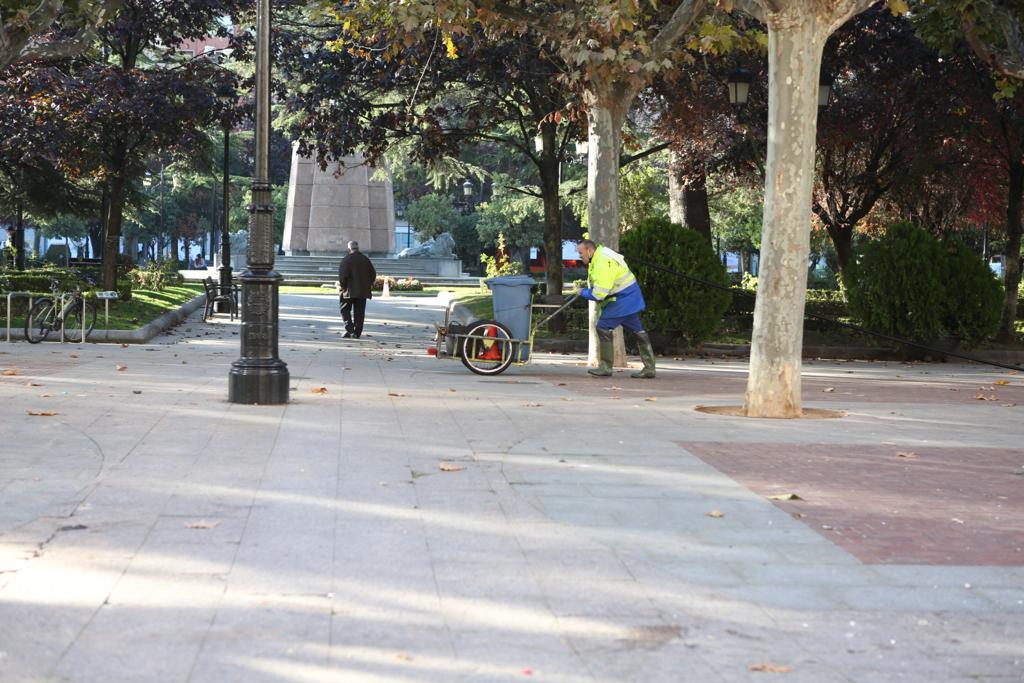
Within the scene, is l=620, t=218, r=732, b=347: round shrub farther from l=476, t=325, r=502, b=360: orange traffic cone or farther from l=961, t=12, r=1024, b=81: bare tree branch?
l=476, t=325, r=502, b=360: orange traffic cone

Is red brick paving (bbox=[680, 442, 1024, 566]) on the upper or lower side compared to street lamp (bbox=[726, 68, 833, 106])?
lower

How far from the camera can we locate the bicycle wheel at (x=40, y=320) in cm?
2092

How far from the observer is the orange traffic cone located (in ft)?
54.4

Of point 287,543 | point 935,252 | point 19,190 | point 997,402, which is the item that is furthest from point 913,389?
point 19,190

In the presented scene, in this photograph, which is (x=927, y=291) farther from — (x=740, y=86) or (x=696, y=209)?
(x=696, y=209)

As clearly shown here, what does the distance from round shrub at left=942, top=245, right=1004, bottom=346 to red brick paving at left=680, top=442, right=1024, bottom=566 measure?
1313 centimetres

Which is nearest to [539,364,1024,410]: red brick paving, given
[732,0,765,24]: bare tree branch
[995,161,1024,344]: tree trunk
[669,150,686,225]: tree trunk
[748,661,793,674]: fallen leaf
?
[732,0,765,24]: bare tree branch

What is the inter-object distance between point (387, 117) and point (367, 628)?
20716mm

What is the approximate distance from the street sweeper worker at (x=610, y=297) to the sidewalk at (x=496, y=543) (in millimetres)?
3676

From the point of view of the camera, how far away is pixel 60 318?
68.5 feet

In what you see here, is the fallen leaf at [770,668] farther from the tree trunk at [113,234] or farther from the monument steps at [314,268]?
the monument steps at [314,268]

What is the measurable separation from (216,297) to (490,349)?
49.8 feet

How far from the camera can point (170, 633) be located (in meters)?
4.91

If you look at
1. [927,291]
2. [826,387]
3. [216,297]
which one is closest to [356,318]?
[216,297]
